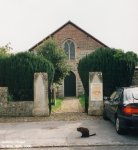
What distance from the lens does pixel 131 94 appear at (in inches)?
470

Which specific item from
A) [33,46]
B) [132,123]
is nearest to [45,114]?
[132,123]

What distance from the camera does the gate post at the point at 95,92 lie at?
17.2 metres

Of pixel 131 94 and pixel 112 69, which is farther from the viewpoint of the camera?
pixel 112 69

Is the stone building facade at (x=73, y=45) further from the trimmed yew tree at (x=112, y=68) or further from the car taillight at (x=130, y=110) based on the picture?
the car taillight at (x=130, y=110)

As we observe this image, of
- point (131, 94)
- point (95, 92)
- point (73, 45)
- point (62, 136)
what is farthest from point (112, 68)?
point (73, 45)

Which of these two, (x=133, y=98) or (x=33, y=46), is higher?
(x=33, y=46)

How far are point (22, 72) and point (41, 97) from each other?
9.14 ft

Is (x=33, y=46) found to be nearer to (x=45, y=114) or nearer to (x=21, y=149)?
(x=45, y=114)

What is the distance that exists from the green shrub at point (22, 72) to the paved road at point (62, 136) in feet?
13.7

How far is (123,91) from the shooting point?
12312 millimetres

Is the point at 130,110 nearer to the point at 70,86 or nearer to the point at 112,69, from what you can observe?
A: the point at 112,69

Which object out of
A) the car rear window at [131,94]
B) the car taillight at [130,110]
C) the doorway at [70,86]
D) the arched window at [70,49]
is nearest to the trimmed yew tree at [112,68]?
the car rear window at [131,94]

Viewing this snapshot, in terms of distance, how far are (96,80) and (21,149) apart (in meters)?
8.11

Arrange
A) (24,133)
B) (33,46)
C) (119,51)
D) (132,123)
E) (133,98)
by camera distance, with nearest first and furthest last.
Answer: (132,123) < (133,98) < (24,133) < (119,51) < (33,46)
